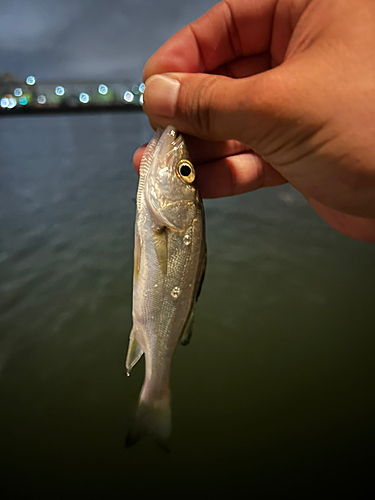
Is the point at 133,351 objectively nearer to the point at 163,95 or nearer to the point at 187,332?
the point at 187,332

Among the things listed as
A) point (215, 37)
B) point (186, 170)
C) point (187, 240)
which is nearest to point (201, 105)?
point (186, 170)

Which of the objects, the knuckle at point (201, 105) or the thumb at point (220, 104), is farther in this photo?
the knuckle at point (201, 105)

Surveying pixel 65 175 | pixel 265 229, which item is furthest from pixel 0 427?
pixel 65 175

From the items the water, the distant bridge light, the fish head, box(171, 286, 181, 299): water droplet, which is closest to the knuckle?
the fish head

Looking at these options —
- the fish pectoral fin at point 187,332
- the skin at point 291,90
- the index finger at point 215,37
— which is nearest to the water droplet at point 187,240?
the fish pectoral fin at point 187,332

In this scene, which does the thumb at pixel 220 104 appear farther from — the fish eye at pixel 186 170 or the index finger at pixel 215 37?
the index finger at pixel 215 37

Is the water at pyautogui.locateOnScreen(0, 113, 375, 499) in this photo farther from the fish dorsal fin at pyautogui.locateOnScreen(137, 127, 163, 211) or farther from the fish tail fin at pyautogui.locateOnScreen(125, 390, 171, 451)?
the fish dorsal fin at pyautogui.locateOnScreen(137, 127, 163, 211)

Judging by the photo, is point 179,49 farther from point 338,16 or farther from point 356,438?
point 356,438
